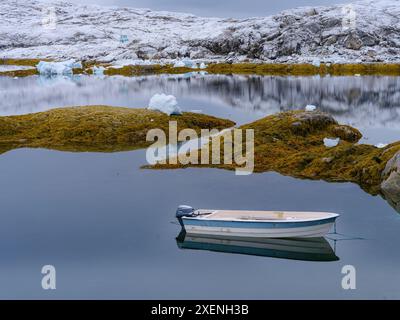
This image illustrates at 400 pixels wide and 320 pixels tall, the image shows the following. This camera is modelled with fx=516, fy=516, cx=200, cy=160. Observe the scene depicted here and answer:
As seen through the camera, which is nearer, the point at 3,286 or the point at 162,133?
the point at 3,286

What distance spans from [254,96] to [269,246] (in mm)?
61999

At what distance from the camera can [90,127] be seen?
48125mm

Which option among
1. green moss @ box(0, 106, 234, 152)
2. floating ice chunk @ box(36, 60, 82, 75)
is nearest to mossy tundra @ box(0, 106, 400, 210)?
green moss @ box(0, 106, 234, 152)

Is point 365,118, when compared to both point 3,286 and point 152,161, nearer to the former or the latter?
point 152,161

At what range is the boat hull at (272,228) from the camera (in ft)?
76.4

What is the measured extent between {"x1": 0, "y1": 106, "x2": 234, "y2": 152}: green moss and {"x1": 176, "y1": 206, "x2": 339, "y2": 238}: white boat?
20503 mm

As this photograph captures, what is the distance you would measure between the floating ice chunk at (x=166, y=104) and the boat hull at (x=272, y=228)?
29.4 meters

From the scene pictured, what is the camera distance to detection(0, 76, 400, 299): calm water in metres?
19.5

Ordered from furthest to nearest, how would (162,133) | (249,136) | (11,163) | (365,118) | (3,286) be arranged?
(365,118) < (162,133) < (249,136) < (11,163) < (3,286)

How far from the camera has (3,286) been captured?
1969cm

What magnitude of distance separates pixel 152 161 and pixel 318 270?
67.7 feet

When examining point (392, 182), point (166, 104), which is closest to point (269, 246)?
point (392, 182)

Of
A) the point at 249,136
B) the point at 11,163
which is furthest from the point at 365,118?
the point at 11,163

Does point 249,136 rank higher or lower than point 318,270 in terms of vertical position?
higher
